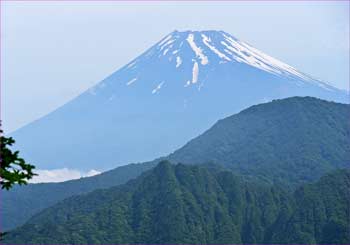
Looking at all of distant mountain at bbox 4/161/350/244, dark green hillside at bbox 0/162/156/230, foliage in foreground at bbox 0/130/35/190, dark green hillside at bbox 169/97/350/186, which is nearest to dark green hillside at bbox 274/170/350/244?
distant mountain at bbox 4/161/350/244

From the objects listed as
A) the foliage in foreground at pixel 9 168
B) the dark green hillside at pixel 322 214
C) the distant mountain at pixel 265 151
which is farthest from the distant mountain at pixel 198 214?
the foliage in foreground at pixel 9 168

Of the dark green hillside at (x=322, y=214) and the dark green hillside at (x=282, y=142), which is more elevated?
the dark green hillside at (x=282, y=142)

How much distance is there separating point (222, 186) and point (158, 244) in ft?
68.0

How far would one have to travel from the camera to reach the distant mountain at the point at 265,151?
413 feet

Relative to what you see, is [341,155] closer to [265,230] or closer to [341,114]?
[341,114]

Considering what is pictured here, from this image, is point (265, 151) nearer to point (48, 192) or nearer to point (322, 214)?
point (48, 192)

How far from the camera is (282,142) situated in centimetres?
14412

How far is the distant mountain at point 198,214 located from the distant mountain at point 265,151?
49.6 feet

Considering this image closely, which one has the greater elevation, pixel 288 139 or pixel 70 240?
pixel 288 139

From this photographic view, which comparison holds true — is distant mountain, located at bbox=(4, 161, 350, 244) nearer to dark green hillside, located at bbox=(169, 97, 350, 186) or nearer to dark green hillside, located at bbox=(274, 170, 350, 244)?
dark green hillside, located at bbox=(274, 170, 350, 244)

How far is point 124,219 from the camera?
9069 centimetres

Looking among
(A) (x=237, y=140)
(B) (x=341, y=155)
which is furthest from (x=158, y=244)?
(A) (x=237, y=140)

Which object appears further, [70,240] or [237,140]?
[237,140]

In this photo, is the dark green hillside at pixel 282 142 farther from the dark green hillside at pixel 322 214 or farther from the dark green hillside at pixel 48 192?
the dark green hillside at pixel 322 214
